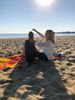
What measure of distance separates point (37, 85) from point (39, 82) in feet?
1.10

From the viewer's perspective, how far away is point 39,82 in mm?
6988

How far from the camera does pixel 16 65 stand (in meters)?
9.68

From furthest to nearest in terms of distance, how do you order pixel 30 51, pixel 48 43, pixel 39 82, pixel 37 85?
pixel 48 43 → pixel 30 51 → pixel 39 82 → pixel 37 85

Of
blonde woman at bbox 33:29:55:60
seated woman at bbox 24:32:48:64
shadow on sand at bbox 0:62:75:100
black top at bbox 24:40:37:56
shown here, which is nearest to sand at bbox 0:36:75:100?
shadow on sand at bbox 0:62:75:100

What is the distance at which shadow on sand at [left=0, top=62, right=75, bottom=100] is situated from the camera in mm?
5840

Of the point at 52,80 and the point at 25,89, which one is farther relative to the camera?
the point at 52,80

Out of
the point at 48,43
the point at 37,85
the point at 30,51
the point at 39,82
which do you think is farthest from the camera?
the point at 48,43

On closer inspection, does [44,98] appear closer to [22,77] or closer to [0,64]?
[22,77]

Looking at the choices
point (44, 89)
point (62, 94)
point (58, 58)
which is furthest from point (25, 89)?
Result: point (58, 58)

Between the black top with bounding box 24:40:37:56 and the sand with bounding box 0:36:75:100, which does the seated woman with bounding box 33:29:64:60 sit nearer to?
the black top with bounding box 24:40:37:56

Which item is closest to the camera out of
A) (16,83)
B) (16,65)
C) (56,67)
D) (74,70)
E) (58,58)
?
(16,83)

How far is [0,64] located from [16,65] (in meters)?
0.66

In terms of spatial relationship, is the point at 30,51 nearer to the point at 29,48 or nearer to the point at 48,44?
the point at 29,48

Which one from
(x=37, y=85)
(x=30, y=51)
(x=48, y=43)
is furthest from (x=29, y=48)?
(x=37, y=85)
